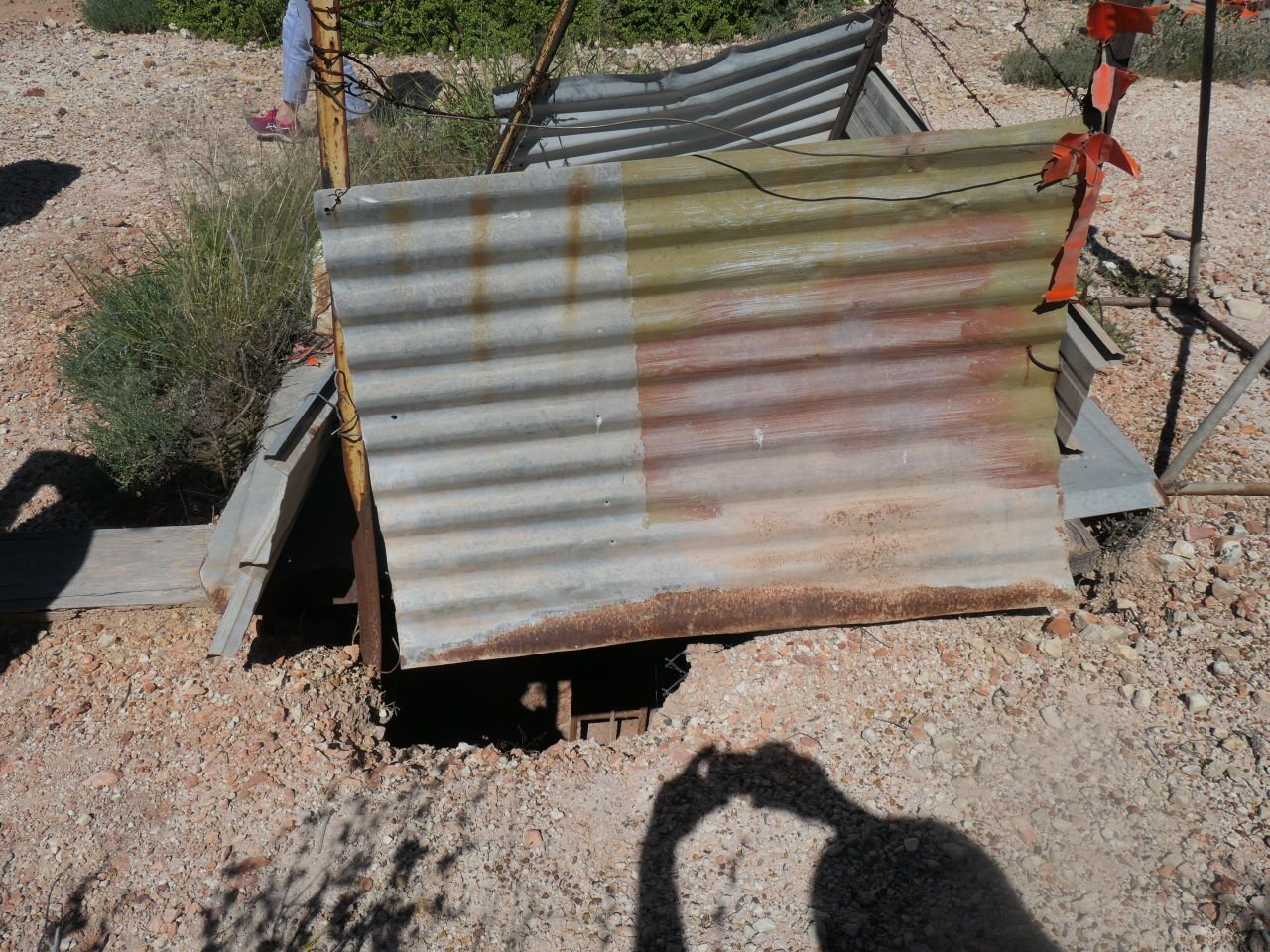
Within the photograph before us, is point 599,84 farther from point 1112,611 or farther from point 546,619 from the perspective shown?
point 1112,611

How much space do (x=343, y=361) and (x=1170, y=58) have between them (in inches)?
333

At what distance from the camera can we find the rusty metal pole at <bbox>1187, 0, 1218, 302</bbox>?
14.7ft

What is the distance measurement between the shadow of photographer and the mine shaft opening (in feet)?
5.53

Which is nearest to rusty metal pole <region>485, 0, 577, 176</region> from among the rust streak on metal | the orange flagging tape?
the rust streak on metal

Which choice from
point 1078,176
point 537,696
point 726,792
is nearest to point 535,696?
point 537,696

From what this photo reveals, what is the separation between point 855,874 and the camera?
282 cm

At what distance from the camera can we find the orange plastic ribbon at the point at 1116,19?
317 centimetres

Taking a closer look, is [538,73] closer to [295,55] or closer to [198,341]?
[198,341]

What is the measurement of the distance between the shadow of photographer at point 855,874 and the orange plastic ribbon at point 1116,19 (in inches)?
105

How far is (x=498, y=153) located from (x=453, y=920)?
102 inches

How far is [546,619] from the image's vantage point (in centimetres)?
318

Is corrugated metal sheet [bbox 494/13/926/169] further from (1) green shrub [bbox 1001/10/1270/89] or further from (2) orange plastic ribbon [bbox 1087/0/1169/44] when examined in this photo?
(1) green shrub [bbox 1001/10/1270/89]

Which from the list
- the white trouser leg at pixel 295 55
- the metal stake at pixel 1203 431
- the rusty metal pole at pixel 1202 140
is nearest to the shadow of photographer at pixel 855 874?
the metal stake at pixel 1203 431

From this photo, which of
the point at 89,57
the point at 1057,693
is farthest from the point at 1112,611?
the point at 89,57
